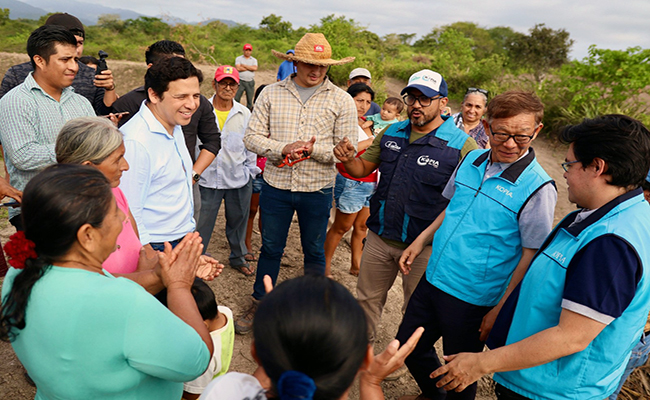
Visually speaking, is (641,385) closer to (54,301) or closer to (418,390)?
(418,390)

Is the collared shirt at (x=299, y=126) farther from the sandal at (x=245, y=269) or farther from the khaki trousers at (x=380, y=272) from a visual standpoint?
the sandal at (x=245, y=269)

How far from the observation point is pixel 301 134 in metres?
3.30

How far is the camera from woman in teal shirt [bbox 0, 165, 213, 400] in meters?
1.19

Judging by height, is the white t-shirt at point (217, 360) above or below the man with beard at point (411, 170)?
below

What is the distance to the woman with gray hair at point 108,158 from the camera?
192 cm

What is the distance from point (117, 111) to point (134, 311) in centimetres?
258

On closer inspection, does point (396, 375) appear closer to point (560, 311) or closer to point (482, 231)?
point (482, 231)

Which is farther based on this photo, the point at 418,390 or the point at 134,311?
the point at 418,390

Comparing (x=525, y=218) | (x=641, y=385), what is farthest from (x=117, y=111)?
(x=641, y=385)

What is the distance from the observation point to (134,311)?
1217 mm

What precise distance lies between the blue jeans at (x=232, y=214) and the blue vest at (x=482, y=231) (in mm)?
2250

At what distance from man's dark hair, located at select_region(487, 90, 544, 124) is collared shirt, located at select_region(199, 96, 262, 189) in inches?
98.8

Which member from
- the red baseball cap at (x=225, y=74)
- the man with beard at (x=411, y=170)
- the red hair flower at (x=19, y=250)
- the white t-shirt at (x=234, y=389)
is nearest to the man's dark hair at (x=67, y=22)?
the red baseball cap at (x=225, y=74)

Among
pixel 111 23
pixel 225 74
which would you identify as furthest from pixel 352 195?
pixel 111 23
